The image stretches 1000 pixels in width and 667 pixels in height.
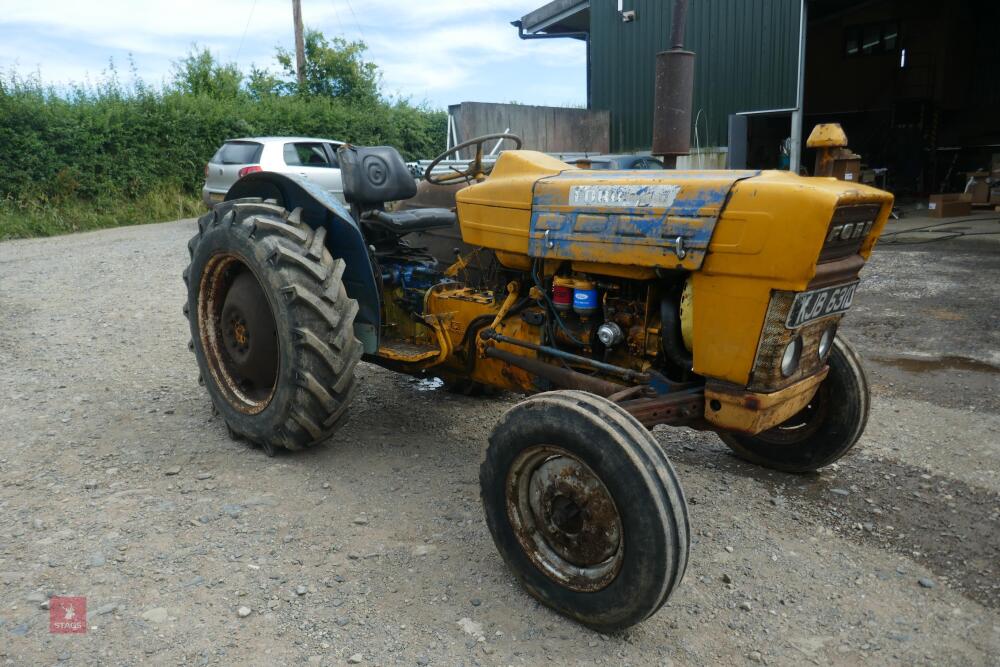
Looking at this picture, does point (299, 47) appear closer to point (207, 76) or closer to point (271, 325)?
point (207, 76)

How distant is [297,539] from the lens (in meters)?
2.94

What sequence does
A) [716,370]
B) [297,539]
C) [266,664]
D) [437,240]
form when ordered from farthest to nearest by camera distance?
1. [437,240]
2. [297,539]
3. [716,370]
4. [266,664]

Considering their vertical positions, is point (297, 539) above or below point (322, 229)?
below

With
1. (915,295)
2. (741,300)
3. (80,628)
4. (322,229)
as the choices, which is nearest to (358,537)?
(80,628)

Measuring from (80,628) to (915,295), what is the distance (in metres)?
7.18

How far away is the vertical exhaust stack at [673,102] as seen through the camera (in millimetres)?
5762

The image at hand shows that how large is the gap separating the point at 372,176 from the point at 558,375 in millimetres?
1655

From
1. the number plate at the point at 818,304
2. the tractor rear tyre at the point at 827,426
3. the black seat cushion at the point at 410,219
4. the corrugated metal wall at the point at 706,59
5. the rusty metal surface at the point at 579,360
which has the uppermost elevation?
the corrugated metal wall at the point at 706,59

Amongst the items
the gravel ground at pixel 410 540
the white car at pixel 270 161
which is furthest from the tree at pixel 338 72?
the gravel ground at pixel 410 540

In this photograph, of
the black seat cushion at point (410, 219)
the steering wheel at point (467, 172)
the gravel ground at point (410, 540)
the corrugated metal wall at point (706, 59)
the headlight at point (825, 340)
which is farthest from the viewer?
the corrugated metal wall at point (706, 59)

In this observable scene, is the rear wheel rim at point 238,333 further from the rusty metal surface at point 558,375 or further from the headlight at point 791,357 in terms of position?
the headlight at point 791,357

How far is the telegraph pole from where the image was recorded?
21.0 m

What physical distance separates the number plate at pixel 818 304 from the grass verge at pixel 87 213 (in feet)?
42.2

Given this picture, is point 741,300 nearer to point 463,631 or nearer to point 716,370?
point 716,370
